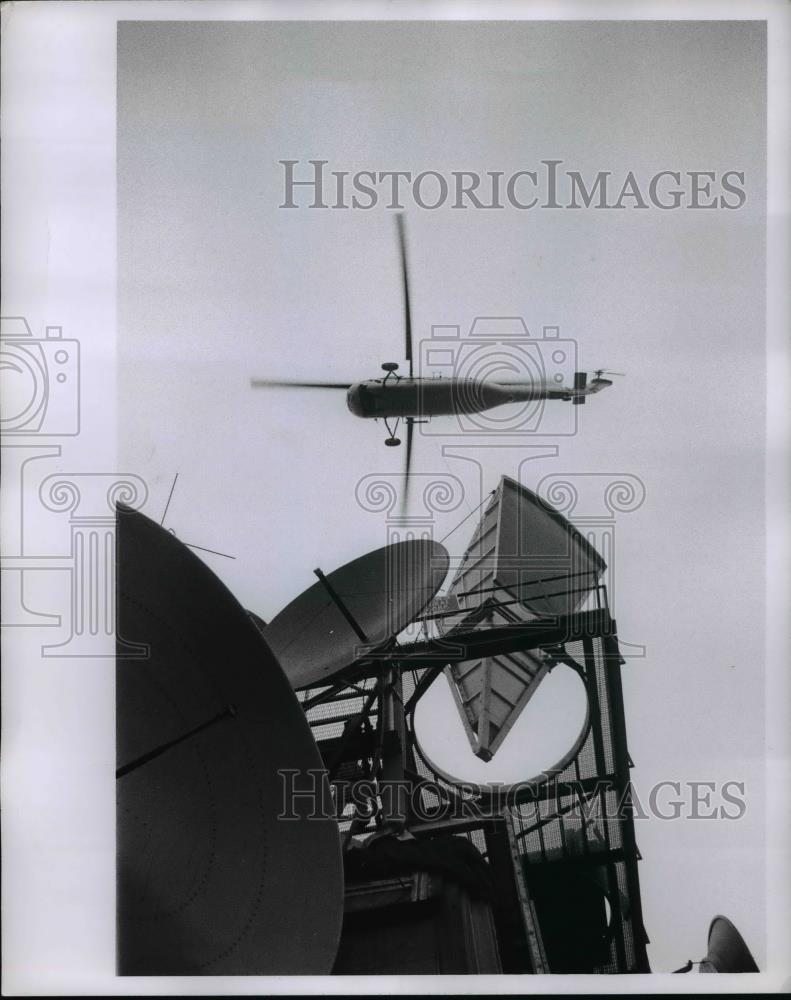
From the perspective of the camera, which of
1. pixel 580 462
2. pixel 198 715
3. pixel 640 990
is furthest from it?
pixel 580 462

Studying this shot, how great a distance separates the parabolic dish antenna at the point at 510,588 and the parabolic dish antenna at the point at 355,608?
0.45ft

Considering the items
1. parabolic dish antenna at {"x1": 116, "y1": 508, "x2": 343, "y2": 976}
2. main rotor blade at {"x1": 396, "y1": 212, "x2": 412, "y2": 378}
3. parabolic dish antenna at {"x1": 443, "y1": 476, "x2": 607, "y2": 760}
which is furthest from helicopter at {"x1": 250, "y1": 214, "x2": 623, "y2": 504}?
parabolic dish antenna at {"x1": 116, "y1": 508, "x2": 343, "y2": 976}

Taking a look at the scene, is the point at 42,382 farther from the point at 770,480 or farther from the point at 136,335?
the point at 770,480

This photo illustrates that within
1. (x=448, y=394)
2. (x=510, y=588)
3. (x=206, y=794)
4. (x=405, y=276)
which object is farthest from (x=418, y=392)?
(x=206, y=794)

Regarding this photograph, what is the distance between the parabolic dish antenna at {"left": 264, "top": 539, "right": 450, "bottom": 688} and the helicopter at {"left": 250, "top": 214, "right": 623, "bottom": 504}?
0.31m

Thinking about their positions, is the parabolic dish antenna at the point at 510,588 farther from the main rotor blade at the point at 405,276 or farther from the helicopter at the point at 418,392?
the main rotor blade at the point at 405,276

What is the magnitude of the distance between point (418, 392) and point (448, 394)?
0.34 ft

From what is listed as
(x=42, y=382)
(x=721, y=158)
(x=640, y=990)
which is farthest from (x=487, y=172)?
(x=640, y=990)

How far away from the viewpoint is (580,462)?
2617 millimetres

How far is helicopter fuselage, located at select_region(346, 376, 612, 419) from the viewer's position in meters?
2.58

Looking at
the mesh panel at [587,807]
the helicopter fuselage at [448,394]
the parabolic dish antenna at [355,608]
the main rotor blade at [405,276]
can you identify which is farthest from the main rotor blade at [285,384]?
the mesh panel at [587,807]

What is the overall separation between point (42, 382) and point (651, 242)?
2.13 meters

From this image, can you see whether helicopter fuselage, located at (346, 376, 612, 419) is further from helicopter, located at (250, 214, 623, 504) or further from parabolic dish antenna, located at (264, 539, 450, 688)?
parabolic dish antenna, located at (264, 539, 450, 688)

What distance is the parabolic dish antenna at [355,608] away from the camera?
2.64m
